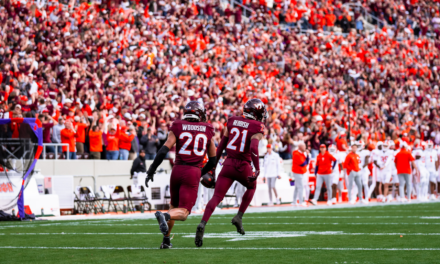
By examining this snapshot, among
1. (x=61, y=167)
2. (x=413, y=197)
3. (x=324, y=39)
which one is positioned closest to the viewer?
(x=61, y=167)

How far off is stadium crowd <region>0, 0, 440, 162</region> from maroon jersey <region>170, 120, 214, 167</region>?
8861mm

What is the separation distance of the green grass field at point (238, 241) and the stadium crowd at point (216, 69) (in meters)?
5.38

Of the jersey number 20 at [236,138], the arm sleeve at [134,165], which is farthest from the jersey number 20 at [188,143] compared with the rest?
the arm sleeve at [134,165]

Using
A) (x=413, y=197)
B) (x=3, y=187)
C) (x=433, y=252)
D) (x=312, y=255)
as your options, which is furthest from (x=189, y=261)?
(x=413, y=197)

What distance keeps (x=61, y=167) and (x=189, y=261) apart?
11625 millimetres

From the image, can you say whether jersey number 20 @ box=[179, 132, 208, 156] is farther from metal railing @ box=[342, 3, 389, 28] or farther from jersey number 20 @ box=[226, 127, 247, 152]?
metal railing @ box=[342, 3, 389, 28]

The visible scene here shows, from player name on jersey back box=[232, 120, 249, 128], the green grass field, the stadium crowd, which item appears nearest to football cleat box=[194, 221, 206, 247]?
the green grass field

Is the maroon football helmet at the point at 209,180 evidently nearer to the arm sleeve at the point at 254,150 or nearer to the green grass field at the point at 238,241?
the arm sleeve at the point at 254,150

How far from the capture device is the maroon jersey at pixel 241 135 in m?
10.4

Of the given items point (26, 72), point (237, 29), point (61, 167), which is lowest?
point (61, 167)

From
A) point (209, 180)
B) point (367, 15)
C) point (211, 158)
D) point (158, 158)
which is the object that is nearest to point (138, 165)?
point (209, 180)

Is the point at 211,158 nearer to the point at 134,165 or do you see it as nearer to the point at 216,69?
the point at 134,165

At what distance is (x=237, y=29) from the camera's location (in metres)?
31.7

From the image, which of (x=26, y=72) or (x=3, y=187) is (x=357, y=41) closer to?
(x=26, y=72)
